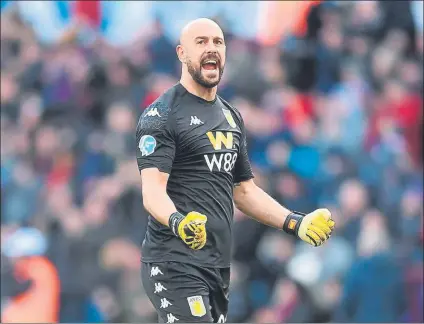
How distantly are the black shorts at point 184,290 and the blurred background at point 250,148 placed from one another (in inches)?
184

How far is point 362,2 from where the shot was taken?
12.9 m

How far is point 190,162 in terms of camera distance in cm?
595

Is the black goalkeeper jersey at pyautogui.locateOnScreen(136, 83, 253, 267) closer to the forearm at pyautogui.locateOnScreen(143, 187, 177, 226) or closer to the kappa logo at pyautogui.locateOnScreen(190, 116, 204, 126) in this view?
the kappa logo at pyautogui.locateOnScreen(190, 116, 204, 126)

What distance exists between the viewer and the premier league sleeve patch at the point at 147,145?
5.79 meters

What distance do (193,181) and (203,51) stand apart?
72 cm

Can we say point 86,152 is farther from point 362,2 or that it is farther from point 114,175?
point 362,2

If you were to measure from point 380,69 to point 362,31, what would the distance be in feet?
1.82

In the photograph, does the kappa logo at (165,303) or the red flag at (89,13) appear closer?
the kappa logo at (165,303)

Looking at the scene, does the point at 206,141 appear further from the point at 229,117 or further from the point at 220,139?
the point at 229,117

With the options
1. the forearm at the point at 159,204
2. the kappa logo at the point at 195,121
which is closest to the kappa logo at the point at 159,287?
the forearm at the point at 159,204

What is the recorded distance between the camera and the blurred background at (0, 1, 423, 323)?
10820 mm

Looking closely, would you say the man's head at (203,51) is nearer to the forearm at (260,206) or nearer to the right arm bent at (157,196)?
the right arm bent at (157,196)

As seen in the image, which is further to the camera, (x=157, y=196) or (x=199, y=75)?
(x=199, y=75)

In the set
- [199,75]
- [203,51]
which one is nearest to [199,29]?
[203,51]
